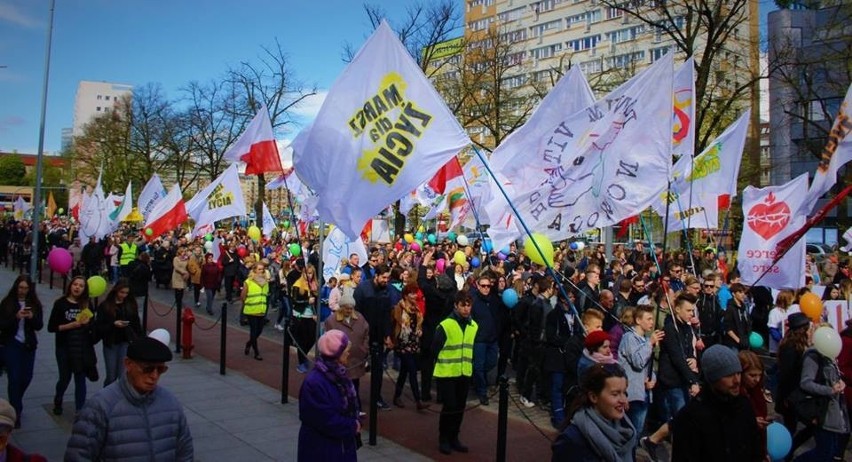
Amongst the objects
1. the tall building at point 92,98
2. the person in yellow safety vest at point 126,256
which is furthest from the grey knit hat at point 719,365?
the tall building at point 92,98

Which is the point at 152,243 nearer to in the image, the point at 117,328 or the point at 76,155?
the point at 117,328

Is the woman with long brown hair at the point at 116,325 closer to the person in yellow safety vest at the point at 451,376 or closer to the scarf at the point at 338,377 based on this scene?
the person in yellow safety vest at the point at 451,376

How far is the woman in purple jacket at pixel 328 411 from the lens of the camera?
171 inches

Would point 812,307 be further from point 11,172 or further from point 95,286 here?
point 11,172

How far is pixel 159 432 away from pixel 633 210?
543 centimetres

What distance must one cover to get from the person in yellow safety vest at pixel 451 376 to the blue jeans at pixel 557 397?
4.71 feet

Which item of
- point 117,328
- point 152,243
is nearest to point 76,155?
point 152,243

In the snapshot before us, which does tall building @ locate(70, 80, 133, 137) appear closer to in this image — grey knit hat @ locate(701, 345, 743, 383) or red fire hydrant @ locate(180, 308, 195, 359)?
red fire hydrant @ locate(180, 308, 195, 359)

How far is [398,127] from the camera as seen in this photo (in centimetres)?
640

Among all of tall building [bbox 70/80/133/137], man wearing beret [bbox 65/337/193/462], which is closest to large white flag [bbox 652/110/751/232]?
man wearing beret [bbox 65/337/193/462]

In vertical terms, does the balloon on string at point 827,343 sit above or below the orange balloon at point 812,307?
below

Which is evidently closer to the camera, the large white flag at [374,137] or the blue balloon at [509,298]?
the large white flag at [374,137]

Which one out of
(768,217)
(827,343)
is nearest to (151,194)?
(768,217)

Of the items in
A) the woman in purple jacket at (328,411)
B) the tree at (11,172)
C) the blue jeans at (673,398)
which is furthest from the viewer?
the tree at (11,172)
